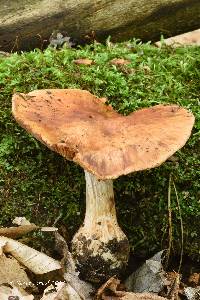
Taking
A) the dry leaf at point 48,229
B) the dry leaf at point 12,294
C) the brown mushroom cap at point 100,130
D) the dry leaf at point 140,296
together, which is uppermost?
the brown mushroom cap at point 100,130

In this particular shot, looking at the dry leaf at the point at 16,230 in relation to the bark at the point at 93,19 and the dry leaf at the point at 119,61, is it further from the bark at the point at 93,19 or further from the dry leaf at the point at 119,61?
the bark at the point at 93,19

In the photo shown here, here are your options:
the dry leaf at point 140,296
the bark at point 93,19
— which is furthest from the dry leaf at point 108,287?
the bark at point 93,19

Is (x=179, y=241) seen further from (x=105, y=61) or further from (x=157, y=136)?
(x=105, y=61)

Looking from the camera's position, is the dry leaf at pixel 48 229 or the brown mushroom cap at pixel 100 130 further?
the dry leaf at pixel 48 229

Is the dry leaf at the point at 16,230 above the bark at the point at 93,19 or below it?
below

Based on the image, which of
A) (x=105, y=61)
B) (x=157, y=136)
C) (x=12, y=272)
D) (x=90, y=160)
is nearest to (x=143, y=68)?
(x=105, y=61)

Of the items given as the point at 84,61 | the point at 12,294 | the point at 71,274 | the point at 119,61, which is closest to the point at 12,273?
the point at 12,294
